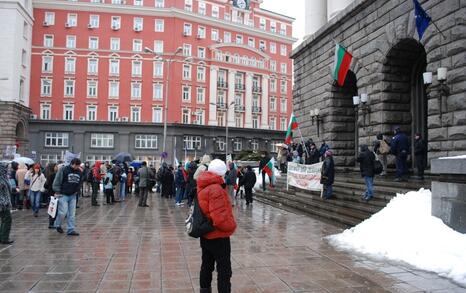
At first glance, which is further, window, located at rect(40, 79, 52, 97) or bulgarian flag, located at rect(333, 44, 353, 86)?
window, located at rect(40, 79, 52, 97)

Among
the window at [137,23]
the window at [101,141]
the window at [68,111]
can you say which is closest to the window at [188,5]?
the window at [137,23]

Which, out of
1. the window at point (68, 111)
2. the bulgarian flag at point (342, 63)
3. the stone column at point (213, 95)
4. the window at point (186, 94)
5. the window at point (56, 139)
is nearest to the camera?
the bulgarian flag at point (342, 63)

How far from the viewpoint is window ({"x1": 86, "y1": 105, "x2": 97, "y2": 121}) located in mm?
54031

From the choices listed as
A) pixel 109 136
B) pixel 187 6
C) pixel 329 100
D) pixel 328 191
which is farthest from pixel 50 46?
pixel 328 191

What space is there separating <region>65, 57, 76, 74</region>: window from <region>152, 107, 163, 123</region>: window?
12207 mm

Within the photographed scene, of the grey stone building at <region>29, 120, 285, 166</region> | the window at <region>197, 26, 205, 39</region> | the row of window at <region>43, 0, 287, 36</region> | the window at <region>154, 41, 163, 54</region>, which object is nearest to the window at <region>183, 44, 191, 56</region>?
the window at <region>197, 26, 205, 39</region>

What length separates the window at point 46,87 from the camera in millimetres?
53375

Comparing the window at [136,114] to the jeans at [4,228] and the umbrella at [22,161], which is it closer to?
the umbrella at [22,161]

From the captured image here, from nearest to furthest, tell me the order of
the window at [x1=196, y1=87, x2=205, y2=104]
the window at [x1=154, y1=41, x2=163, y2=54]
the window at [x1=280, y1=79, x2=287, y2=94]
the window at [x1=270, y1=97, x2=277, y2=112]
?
the window at [x1=154, y1=41, x2=163, y2=54] → the window at [x1=196, y1=87, x2=205, y2=104] → the window at [x1=270, y1=97, x2=277, y2=112] → the window at [x1=280, y1=79, x2=287, y2=94]

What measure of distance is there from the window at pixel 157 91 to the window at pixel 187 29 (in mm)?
8444

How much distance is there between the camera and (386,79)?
15.4 metres

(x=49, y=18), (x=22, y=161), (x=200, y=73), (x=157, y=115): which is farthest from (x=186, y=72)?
(x=22, y=161)

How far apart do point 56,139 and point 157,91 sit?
48.0ft

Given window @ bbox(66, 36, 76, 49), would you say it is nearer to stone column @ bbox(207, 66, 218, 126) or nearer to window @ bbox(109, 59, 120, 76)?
window @ bbox(109, 59, 120, 76)
